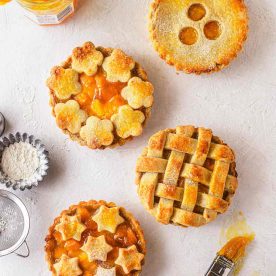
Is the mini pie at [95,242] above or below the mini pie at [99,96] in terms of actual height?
below

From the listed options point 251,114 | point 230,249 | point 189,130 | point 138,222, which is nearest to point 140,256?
point 138,222

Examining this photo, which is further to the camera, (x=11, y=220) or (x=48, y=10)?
(x=11, y=220)

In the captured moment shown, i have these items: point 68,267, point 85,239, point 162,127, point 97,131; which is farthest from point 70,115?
point 68,267

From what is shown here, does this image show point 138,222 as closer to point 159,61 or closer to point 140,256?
point 140,256

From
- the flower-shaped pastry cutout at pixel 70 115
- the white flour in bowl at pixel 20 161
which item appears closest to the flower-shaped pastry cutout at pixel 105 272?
the white flour in bowl at pixel 20 161

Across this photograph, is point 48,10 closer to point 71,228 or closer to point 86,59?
point 86,59

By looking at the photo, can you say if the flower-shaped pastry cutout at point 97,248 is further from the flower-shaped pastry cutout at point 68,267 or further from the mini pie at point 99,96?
the mini pie at point 99,96
